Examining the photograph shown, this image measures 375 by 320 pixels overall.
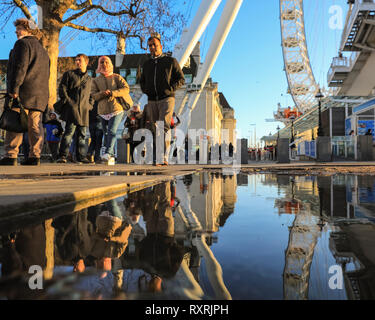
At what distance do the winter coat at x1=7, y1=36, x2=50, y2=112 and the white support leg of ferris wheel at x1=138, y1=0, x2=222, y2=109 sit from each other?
8.54 m

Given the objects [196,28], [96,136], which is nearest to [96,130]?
[96,136]

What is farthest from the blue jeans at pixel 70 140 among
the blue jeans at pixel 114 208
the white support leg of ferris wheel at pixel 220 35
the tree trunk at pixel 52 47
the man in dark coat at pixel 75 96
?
the white support leg of ferris wheel at pixel 220 35

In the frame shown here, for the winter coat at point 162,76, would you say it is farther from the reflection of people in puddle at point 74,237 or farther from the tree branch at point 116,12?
the tree branch at point 116,12

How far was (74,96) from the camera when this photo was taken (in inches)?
243

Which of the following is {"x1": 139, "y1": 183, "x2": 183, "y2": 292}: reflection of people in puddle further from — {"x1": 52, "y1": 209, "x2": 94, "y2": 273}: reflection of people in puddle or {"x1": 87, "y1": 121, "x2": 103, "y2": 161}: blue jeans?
{"x1": 87, "y1": 121, "x2": 103, "y2": 161}: blue jeans

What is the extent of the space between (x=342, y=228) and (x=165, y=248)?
66 centimetres

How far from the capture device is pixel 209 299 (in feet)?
1.95

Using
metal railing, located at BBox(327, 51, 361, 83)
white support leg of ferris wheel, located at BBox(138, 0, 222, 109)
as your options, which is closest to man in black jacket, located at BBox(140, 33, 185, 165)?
white support leg of ferris wheel, located at BBox(138, 0, 222, 109)

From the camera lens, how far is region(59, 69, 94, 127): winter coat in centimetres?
605

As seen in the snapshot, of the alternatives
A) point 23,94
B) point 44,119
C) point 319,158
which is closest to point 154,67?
point 23,94

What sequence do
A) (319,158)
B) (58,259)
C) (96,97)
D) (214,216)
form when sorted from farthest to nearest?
(319,158) → (96,97) → (214,216) → (58,259)

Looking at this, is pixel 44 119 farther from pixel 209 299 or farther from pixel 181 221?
pixel 209 299

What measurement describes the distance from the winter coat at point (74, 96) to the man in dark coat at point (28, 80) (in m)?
1.09

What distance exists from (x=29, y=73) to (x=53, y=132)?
11.1ft
